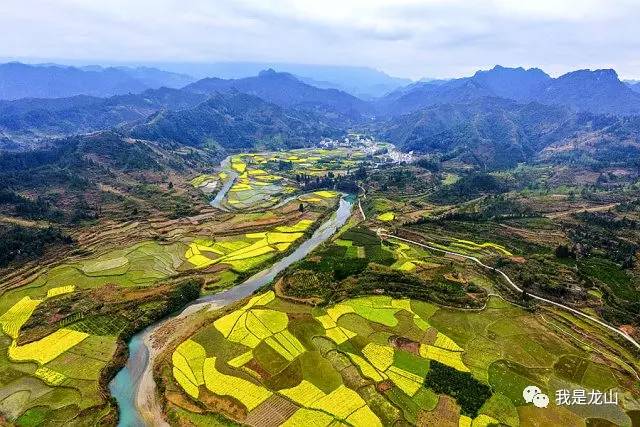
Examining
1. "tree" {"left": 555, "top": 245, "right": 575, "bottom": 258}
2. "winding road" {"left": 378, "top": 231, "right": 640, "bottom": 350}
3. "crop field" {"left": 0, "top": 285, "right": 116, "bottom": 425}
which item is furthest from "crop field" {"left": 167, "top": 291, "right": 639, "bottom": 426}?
"tree" {"left": 555, "top": 245, "right": 575, "bottom": 258}

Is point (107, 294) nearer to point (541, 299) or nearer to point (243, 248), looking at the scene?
point (243, 248)

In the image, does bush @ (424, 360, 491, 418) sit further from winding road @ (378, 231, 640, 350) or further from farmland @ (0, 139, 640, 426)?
winding road @ (378, 231, 640, 350)

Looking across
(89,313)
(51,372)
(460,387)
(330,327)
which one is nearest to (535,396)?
(460,387)

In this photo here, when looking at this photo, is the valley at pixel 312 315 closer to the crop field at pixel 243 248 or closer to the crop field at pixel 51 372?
the crop field at pixel 51 372

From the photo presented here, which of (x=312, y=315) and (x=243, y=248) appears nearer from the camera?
(x=312, y=315)

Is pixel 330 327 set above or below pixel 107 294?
above

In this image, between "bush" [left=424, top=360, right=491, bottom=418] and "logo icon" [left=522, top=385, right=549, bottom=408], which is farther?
"logo icon" [left=522, top=385, right=549, bottom=408]

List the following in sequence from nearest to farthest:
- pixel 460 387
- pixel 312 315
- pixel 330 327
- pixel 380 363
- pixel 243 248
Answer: pixel 460 387
pixel 380 363
pixel 330 327
pixel 312 315
pixel 243 248
